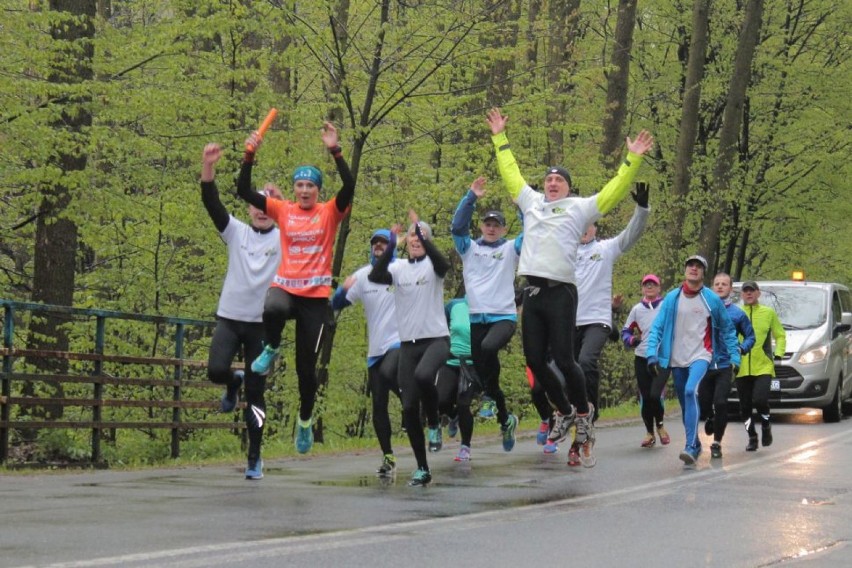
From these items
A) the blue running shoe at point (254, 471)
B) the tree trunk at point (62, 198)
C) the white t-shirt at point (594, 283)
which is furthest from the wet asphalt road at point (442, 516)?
the tree trunk at point (62, 198)

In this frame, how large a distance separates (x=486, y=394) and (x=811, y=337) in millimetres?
10433

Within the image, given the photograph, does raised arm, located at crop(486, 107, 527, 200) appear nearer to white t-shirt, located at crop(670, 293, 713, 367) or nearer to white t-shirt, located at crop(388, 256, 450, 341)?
white t-shirt, located at crop(388, 256, 450, 341)

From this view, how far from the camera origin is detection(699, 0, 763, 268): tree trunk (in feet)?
106

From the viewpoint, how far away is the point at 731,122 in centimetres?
3272

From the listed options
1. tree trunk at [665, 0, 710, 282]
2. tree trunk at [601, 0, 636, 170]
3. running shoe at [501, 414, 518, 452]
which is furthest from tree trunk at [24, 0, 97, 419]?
tree trunk at [665, 0, 710, 282]

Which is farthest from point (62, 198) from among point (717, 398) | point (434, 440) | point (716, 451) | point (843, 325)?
point (843, 325)

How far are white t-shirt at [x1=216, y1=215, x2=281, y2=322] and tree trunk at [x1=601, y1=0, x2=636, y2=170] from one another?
63.1 feet

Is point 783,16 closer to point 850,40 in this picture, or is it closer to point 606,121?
point 850,40

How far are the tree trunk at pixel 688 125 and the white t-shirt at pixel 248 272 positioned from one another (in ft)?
69.6

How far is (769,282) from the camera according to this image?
24.4m

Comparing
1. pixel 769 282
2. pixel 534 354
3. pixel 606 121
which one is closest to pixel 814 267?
pixel 606 121

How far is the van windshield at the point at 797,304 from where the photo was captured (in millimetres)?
23562

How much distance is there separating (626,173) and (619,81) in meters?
19.5

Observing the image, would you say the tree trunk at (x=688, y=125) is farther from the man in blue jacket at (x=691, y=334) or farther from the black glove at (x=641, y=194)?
the black glove at (x=641, y=194)
